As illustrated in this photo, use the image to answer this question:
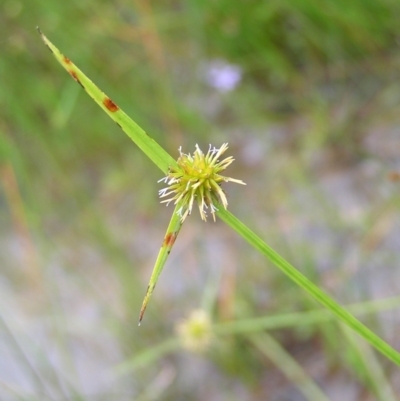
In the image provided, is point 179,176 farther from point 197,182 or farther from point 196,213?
point 196,213

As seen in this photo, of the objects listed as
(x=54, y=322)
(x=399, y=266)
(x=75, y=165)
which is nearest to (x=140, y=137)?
(x=399, y=266)

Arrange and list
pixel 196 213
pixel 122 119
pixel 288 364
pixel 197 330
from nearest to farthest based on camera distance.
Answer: pixel 122 119 < pixel 197 330 < pixel 288 364 < pixel 196 213

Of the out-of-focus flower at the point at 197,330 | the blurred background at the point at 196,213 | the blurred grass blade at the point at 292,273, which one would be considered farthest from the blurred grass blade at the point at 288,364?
the blurred grass blade at the point at 292,273

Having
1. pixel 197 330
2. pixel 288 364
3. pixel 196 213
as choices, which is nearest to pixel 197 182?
pixel 197 330

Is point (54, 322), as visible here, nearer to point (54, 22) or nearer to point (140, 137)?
point (54, 22)

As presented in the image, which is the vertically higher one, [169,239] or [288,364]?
[288,364]

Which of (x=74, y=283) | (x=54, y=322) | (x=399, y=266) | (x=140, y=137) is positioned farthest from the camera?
(x=74, y=283)

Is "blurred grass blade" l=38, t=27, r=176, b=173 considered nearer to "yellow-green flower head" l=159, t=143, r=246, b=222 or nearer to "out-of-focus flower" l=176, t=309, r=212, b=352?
"yellow-green flower head" l=159, t=143, r=246, b=222

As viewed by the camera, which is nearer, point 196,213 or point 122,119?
point 122,119
